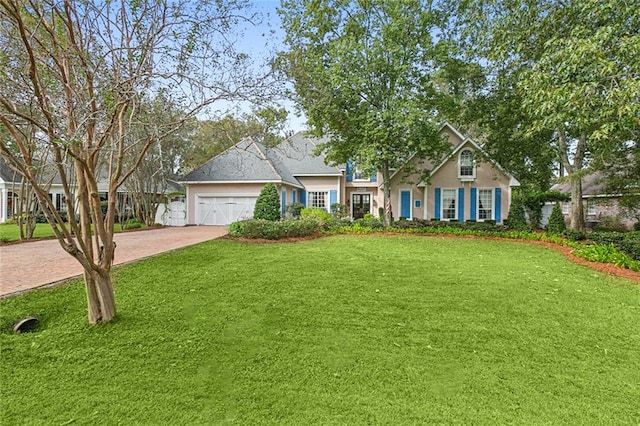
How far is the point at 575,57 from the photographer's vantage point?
6914 millimetres

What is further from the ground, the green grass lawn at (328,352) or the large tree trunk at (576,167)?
the large tree trunk at (576,167)

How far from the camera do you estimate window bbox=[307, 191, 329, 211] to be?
2105cm

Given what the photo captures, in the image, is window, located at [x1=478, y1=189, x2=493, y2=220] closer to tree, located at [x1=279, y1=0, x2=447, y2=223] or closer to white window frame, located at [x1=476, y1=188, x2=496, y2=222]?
white window frame, located at [x1=476, y1=188, x2=496, y2=222]

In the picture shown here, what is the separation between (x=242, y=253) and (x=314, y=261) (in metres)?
2.32

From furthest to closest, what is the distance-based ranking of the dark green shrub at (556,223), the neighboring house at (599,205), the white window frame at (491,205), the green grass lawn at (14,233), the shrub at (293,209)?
the shrub at (293,209) → the white window frame at (491,205) → the neighboring house at (599,205) → the dark green shrub at (556,223) → the green grass lawn at (14,233)

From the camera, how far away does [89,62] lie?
4.02 m

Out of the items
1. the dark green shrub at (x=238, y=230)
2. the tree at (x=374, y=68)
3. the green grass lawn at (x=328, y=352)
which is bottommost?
the green grass lawn at (x=328, y=352)

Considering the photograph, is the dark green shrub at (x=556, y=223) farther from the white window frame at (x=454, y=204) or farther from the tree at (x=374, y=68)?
the tree at (x=374, y=68)

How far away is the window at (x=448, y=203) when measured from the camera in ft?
59.3

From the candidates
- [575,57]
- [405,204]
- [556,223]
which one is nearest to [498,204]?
[556,223]

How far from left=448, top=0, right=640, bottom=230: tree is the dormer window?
5.80m

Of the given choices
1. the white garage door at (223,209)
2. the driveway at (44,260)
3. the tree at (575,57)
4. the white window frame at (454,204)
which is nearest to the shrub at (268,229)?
the driveway at (44,260)

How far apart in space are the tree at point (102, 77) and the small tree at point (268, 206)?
10849mm

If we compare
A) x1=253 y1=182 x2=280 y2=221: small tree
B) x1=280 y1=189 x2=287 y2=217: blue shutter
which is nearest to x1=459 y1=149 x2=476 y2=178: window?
x1=280 y1=189 x2=287 y2=217: blue shutter
